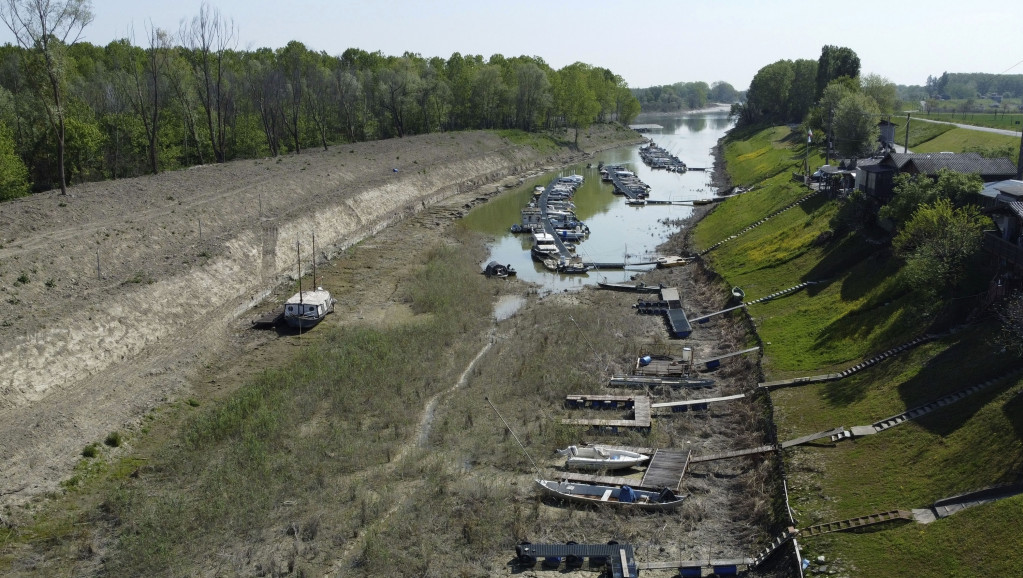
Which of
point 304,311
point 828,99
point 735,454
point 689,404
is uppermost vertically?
point 828,99

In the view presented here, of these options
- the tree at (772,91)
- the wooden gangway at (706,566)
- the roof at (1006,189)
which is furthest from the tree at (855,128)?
the tree at (772,91)

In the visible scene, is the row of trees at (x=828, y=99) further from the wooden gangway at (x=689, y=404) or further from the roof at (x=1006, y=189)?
the wooden gangway at (x=689, y=404)

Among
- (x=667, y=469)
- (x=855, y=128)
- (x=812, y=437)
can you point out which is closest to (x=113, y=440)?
(x=667, y=469)

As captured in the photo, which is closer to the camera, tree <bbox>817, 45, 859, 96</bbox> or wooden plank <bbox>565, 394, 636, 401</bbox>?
wooden plank <bbox>565, 394, 636, 401</bbox>

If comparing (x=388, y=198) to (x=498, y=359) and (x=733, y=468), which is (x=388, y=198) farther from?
(x=733, y=468)

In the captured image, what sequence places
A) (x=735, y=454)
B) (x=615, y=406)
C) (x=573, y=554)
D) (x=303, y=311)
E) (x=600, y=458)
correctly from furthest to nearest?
(x=303, y=311), (x=615, y=406), (x=735, y=454), (x=600, y=458), (x=573, y=554)

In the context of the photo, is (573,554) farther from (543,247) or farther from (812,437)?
(543,247)

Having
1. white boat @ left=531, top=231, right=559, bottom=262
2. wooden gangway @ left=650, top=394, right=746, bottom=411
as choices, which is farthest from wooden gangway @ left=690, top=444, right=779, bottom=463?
white boat @ left=531, top=231, right=559, bottom=262

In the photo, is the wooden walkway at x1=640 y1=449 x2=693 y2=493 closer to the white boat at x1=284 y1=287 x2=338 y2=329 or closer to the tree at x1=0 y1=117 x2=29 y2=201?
the white boat at x1=284 y1=287 x2=338 y2=329
